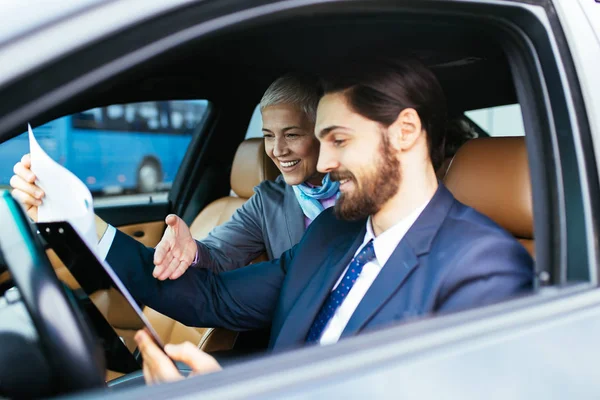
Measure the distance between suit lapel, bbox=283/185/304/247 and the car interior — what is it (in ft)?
1.35

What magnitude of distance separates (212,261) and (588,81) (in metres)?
1.38

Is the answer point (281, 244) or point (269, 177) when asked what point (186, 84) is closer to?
point (269, 177)

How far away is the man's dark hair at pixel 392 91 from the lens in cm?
143

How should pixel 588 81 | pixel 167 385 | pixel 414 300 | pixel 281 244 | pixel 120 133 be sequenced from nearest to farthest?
pixel 167 385, pixel 588 81, pixel 414 300, pixel 281 244, pixel 120 133

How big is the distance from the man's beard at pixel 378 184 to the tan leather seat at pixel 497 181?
31 centimetres

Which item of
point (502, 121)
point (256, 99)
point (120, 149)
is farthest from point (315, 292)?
point (120, 149)

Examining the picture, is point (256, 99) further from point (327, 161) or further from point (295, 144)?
point (327, 161)

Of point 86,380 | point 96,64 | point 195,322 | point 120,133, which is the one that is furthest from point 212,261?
point 120,133

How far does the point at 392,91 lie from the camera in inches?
56.9

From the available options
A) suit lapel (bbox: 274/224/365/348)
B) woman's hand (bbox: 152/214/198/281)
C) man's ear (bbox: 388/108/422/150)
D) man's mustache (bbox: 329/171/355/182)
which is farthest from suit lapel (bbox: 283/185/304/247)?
man's ear (bbox: 388/108/422/150)

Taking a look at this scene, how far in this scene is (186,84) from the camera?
9.38 feet

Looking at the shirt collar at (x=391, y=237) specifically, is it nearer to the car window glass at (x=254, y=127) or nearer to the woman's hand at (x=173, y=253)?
the woman's hand at (x=173, y=253)

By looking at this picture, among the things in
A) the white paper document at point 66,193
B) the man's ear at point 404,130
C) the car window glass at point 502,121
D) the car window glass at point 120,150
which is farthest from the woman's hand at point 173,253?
the car window glass at point 120,150

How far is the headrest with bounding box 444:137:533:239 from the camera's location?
1457mm
